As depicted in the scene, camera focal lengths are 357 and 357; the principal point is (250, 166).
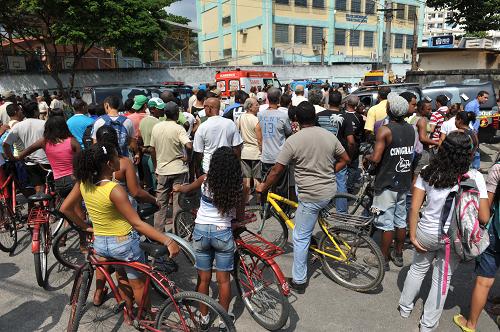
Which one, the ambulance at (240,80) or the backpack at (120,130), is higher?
the ambulance at (240,80)

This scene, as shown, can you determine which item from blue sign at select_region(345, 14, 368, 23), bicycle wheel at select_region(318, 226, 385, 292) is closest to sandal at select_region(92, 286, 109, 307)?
bicycle wheel at select_region(318, 226, 385, 292)

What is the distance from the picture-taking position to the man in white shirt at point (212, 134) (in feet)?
14.8

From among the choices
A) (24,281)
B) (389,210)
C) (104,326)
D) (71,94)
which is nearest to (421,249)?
(389,210)

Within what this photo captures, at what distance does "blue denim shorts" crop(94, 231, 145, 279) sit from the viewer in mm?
2697

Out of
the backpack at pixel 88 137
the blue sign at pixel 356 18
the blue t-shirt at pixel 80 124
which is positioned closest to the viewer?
the backpack at pixel 88 137

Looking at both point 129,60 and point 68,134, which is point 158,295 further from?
point 129,60

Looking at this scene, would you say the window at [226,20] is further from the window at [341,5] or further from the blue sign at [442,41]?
the blue sign at [442,41]

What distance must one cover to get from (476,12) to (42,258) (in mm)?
28169

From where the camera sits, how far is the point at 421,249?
2900mm

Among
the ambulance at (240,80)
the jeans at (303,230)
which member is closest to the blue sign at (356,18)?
the ambulance at (240,80)

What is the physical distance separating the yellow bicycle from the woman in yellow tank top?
5.41ft

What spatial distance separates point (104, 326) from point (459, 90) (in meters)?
9.22

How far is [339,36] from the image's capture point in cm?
4306

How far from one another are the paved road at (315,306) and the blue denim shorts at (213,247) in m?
0.77
